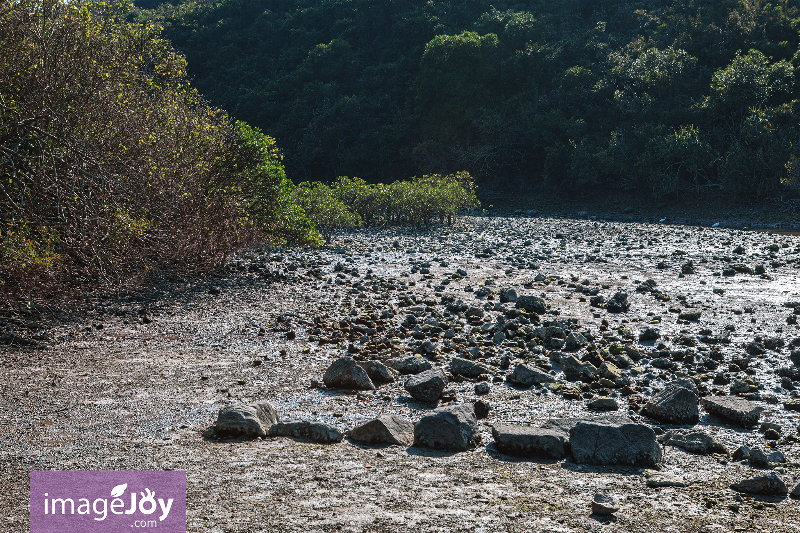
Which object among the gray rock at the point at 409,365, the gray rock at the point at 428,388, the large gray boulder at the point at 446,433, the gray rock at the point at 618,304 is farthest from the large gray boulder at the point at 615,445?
the gray rock at the point at 618,304

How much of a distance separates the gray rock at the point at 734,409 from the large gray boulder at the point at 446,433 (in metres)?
1.91

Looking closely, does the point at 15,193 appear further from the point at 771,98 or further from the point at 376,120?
the point at 376,120

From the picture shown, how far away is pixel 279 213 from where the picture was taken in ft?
41.4

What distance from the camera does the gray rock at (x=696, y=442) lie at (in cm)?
414

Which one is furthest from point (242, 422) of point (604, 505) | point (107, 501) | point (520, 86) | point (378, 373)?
point (520, 86)

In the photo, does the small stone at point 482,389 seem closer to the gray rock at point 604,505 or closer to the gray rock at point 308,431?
the gray rock at point 308,431

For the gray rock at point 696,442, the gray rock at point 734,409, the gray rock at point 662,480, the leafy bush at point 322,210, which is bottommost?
the gray rock at point 662,480

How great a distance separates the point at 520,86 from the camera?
120 ft

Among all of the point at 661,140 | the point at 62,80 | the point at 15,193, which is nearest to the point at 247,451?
the point at 15,193

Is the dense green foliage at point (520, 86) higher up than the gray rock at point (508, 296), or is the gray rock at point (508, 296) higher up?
the dense green foliage at point (520, 86)

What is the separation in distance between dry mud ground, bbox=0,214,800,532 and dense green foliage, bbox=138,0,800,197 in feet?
60.9

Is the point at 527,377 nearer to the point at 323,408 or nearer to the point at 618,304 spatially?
the point at 323,408

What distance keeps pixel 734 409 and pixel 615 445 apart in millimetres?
1406

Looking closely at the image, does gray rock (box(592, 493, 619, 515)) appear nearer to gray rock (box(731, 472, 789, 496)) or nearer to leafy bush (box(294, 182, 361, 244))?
gray rock (box(731, 472, 789, 496))
